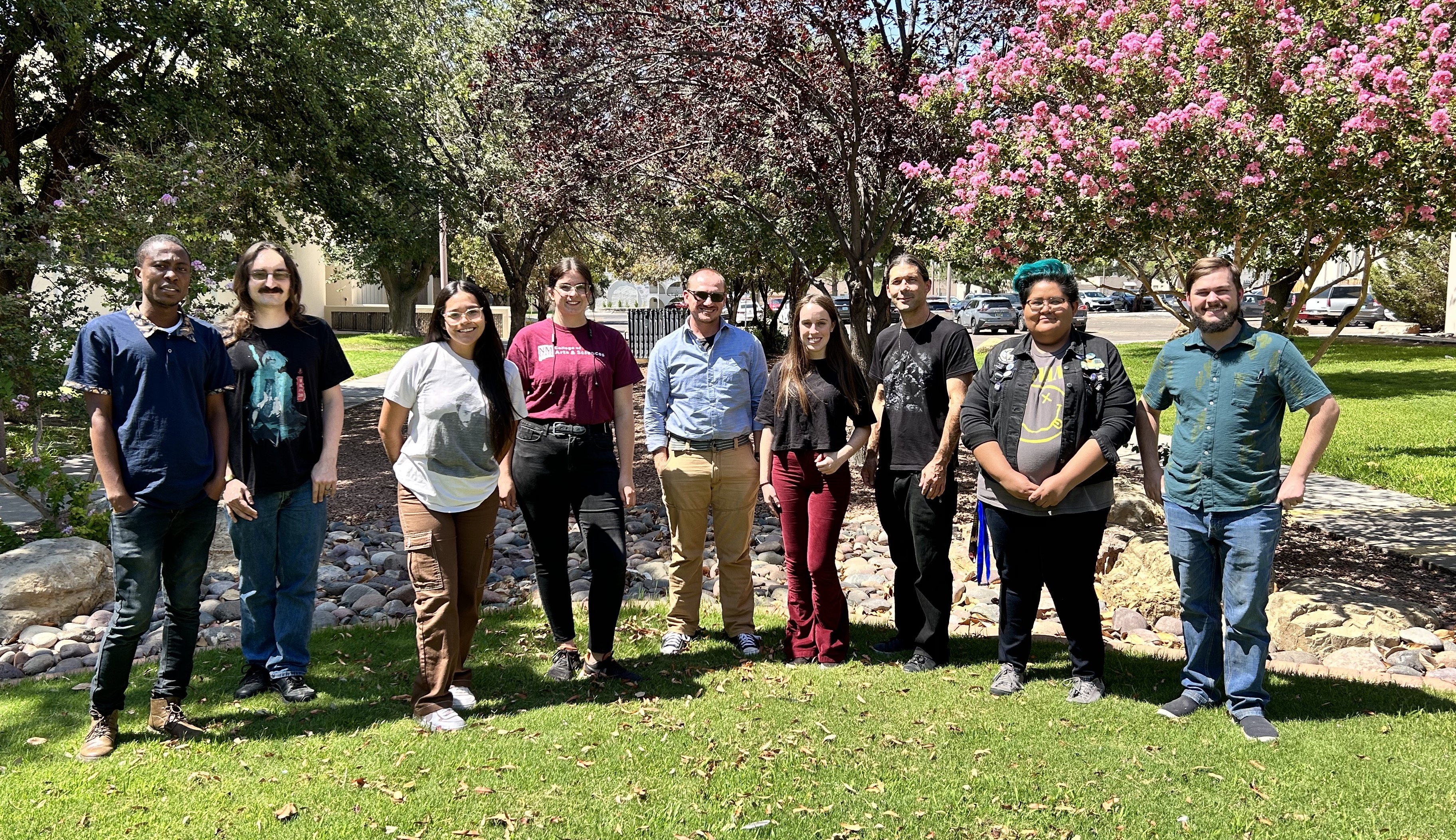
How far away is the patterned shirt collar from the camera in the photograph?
411 cm

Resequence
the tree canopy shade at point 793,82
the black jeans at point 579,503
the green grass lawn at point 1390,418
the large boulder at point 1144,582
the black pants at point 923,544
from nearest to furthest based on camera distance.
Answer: the black jeans at point 579,503, the black pants at point 923,544, the large boulder at point 1144,582, the tree canopy shade at point 793,82, the green grass lawn at point 1390,418

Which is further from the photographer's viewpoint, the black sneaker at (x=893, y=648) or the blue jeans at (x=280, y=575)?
the black sneaker at (x=893, y=648)

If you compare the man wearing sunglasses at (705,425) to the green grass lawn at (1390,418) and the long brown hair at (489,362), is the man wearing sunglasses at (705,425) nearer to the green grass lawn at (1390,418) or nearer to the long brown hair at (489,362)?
the long brown hair at (489,362)

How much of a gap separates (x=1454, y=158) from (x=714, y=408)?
4386mm

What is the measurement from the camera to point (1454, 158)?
19.5 feet

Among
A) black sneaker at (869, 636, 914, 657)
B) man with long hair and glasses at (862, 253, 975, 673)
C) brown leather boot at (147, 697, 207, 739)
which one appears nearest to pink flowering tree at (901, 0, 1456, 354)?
man with long hair and glasses at (862, 253, 975, 673)

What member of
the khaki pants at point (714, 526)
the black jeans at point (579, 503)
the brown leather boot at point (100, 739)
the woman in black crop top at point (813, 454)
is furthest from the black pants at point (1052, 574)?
the brown leather boot at point (100, 739)

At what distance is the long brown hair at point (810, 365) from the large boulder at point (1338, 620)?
120 inches

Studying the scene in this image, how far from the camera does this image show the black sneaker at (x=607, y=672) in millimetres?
5031

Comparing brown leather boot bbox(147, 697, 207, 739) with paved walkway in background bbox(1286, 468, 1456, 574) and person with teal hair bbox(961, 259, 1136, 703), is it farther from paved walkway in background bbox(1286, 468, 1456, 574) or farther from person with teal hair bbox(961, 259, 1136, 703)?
paved walkway in background bbox(1286, 468, 1456, 574)

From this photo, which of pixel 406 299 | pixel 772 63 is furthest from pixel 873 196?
pixel 406 299

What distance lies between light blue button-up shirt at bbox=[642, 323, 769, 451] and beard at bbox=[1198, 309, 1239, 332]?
2017 millimetres

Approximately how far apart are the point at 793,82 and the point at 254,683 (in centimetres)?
704

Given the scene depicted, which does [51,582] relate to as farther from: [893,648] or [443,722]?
[893,648]
